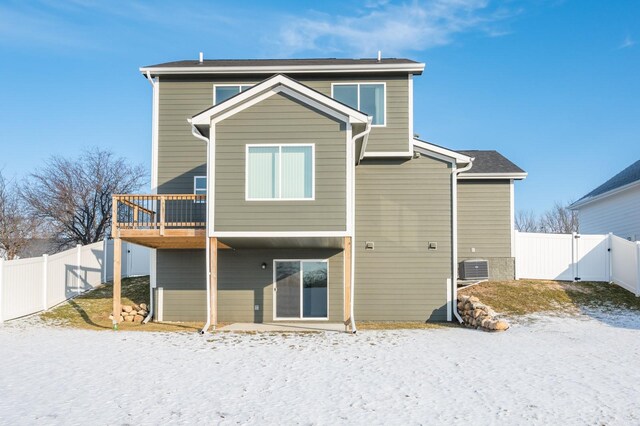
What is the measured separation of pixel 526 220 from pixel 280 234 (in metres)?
47.1

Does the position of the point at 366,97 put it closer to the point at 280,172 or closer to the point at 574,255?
the point at 280,172

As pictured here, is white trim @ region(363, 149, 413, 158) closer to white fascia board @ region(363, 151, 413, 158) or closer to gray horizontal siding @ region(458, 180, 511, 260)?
white fascia board @ region(363, 151, 413, 158)

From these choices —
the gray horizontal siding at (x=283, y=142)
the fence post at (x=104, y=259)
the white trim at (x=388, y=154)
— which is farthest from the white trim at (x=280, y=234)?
the fence post at (x=104, y=259)

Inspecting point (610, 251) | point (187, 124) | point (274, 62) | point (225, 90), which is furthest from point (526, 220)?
point (187, 124)

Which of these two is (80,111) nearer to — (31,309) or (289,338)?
(31,309)

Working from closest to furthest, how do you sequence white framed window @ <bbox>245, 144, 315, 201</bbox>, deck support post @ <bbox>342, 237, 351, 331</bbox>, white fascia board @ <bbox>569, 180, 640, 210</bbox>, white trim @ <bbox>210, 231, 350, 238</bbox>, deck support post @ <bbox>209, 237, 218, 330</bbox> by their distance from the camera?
white trim @ <bbox>210, 231, 350, 238</bbox>, white framed window @ <bbox>245, 144, 315, 201</bbox>, deck support post @ <bbox>342, 237, 351, 331</bbox>, deck support post @ <bbox>209, 237, 218, 330</bbox>, white fascia board @ <bbox>569, 180, 640, 210</bbox>

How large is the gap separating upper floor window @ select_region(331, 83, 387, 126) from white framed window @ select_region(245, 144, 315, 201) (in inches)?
116

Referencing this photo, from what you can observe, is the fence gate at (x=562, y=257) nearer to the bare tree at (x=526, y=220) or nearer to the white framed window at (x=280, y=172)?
the white framed window at (x=280, y=172)

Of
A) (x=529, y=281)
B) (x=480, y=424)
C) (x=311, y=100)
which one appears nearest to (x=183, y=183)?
(x=311, y=100)

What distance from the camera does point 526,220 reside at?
173 ft

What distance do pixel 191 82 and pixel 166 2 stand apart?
9.23ft

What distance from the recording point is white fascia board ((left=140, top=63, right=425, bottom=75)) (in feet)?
45.1

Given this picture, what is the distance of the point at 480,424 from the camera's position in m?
5.79

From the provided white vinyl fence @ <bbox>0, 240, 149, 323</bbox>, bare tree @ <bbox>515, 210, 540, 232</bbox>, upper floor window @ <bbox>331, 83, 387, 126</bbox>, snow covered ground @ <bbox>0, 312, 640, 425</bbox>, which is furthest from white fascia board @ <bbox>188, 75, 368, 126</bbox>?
bare tree @ <bbox>515, 210, 540, 232</bbox>
